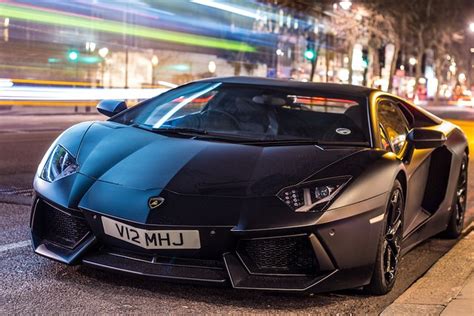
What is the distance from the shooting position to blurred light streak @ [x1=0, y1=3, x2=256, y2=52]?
18781 millimetres

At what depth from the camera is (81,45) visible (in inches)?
931

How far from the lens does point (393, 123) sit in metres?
4.91

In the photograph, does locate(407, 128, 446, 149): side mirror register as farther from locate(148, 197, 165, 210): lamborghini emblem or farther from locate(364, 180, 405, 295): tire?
locate(148, 197, 165, 210): lamborghini emblem

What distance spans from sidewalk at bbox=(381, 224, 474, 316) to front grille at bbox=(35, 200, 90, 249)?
5.57 ft

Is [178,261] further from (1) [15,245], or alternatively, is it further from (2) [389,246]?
(1) [15,245]

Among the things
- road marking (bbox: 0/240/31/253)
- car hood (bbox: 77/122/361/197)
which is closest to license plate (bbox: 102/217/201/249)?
car hood (bbox: 77/122/361/197)

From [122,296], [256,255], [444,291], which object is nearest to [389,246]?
[444,291]

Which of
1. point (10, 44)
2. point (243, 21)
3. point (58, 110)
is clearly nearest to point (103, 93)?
point (58, 110)

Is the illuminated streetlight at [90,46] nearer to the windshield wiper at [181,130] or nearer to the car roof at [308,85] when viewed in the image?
→ the car roof at [308,85]

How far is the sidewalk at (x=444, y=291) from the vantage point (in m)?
3.58

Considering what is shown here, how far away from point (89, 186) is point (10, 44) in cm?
1832

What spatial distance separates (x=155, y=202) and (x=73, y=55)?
2218 centimetres

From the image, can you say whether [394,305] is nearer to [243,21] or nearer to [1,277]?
[1,277]

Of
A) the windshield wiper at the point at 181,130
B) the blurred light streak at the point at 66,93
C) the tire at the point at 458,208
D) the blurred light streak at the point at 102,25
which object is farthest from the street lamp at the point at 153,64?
the windshield wiper at the point at 181,130
